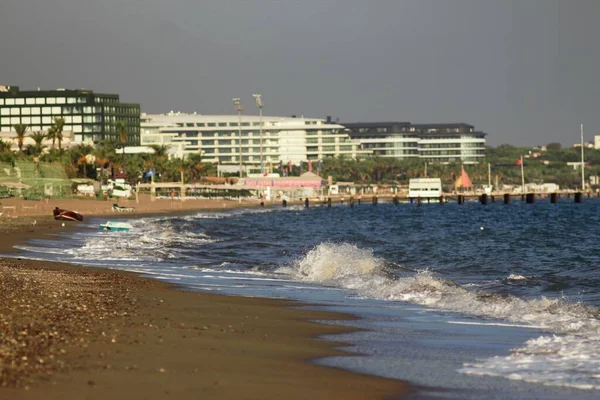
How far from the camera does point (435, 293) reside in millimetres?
20844

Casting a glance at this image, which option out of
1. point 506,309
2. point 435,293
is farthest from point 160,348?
point 435,293

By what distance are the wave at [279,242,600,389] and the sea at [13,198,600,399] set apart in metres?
0.02

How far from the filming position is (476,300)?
64.3 ft

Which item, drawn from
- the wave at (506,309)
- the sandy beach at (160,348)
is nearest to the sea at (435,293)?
the wave at (506,309)

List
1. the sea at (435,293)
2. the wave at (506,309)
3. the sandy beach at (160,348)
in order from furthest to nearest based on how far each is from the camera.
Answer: the wave at (506,309) < the sea at (435,293) < the sandy beach at (160,348)

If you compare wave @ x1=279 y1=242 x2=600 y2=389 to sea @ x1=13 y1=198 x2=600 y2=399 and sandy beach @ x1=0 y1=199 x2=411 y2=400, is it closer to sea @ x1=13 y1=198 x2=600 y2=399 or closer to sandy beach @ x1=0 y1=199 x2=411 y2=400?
sea @ x1=13 y1=198 x2=600 y2=399

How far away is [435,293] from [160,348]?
1024 cm

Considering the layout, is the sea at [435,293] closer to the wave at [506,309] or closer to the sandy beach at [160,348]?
the wave at [506,309]

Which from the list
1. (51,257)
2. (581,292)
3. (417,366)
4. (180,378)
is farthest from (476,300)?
(51,257)

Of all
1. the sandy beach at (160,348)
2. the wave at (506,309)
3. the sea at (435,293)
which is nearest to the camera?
the sandy beach at (160,348)

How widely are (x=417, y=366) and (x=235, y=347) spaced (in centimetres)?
208

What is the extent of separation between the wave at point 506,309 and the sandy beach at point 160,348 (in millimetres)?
1905

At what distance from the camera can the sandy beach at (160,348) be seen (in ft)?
30.8

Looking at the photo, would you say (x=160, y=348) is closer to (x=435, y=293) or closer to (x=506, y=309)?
(x=506, y=309)
